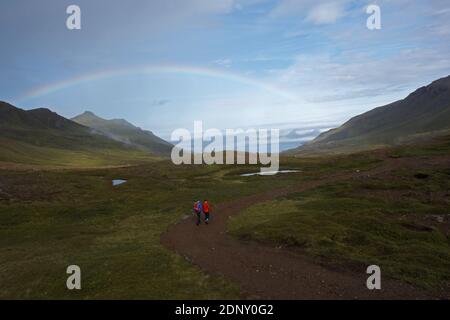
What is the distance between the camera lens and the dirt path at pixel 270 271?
22.4 meters

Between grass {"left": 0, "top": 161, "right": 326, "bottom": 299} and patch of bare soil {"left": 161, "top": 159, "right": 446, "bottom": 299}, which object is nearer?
patch of bare soil {"left": 161, "top": 159, "right": 446, "bottom": 299}

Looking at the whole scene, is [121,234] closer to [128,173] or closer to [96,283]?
[96,283]

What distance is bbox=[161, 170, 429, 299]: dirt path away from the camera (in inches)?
882

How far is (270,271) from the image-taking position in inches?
1040

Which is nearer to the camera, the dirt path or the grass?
the dirt path

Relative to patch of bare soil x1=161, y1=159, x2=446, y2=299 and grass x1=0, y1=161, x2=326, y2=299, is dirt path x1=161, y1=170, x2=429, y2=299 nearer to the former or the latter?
patch of bare soil x1=161, y1=159, x2=446, y2=299

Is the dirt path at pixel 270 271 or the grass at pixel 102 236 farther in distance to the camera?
the grass at pixel 102 236

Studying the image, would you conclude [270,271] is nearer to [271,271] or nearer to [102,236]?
[271,271]

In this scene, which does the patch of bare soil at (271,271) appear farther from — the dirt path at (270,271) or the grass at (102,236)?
the grass at (102,236)

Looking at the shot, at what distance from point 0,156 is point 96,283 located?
193 metres

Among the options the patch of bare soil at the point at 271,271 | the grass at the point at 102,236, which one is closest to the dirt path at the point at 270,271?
the patch of bare soil at the point at 271,271

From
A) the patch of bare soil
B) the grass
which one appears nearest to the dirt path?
the patch of bare soil

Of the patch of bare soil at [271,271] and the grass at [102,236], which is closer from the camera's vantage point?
the patch of bare soil at [271,271]

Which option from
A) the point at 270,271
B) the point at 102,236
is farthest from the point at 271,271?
the point at 102,236
